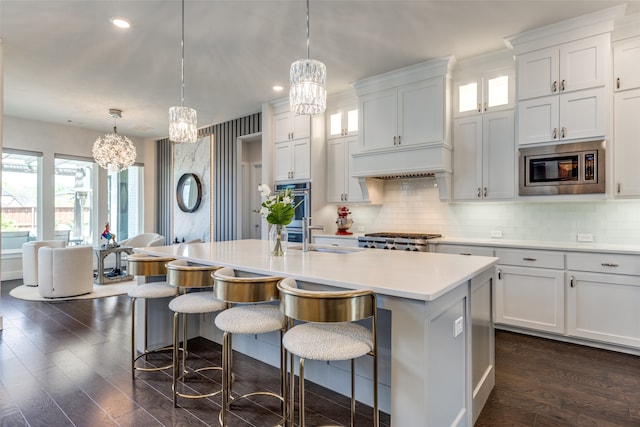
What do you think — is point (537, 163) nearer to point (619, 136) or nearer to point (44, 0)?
point (619, 136)

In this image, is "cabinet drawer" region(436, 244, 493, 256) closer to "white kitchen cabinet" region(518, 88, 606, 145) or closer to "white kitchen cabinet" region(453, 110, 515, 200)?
"white kitchen cabinet" region(453, 110, 515, 200)

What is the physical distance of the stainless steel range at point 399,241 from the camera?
390 cm

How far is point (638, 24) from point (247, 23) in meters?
3.54

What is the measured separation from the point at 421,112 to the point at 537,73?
46.8 inches

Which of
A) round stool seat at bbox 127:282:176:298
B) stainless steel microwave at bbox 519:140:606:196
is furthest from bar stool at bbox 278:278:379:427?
stainless steel microwave at bbox 519:140:606:196

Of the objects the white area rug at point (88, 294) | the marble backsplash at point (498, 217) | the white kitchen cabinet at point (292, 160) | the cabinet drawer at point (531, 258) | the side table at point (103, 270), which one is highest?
the white kitchen cabinet at point (292, 160)

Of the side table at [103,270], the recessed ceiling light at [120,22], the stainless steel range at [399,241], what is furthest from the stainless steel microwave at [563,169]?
the side table at [103,270]

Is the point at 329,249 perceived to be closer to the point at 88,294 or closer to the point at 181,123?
the point at 181,123

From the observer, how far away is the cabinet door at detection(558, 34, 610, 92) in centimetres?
312

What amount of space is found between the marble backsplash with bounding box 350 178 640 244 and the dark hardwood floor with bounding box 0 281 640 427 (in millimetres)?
1166

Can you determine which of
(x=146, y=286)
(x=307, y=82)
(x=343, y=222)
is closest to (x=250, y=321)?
(x=146, y=286)

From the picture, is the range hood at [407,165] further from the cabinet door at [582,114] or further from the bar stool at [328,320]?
the bar stool at [328,320]

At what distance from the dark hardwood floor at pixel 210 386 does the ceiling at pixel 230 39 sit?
2973 mm

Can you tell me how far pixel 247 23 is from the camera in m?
3.24
